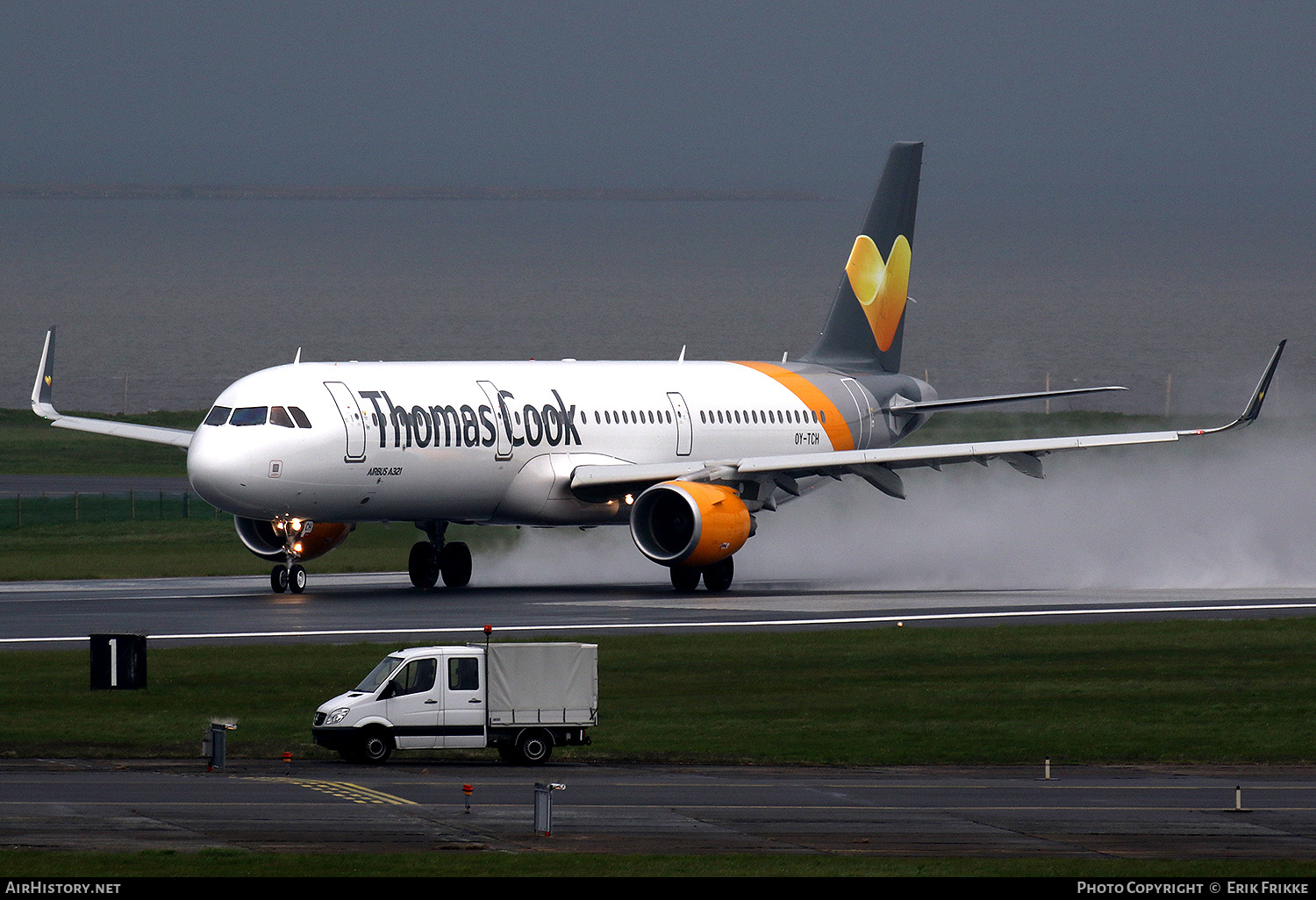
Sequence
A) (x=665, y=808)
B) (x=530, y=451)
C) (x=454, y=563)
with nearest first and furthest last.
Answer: (x=665, y=808) < (x=530, y=451) < (x=454, y=563)

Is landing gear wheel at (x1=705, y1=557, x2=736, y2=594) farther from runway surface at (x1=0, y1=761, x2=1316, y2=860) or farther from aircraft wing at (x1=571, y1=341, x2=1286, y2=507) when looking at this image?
runway surface at (x1=0, y1=761, x2=1316, y2=860)

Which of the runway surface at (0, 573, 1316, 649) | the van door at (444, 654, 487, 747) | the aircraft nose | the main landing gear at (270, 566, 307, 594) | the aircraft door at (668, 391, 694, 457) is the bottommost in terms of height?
the van door at (444, 654, 487, 747)

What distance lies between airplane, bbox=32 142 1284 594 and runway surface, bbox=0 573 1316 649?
5.89ft

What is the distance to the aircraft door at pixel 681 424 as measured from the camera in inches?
2157

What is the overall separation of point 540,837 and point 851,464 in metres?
30.0

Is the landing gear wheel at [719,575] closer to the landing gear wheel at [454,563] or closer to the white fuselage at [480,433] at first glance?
the white fuselage at [480,433]

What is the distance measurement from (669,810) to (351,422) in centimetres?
2524

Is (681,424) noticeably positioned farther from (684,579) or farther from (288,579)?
(288,579)

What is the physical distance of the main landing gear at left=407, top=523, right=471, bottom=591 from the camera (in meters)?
51.8

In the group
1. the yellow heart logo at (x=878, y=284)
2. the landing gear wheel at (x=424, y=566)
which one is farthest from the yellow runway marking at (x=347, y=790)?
the yellow heart logo at (x=878, y=284)

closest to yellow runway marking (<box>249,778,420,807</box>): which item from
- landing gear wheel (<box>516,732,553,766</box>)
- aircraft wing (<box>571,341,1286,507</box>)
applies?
landing gear wheel (<box>516,732,553,766</box>)

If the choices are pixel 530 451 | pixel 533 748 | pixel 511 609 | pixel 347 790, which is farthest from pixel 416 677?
pixel 530 451

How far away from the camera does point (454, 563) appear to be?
52.3 m
